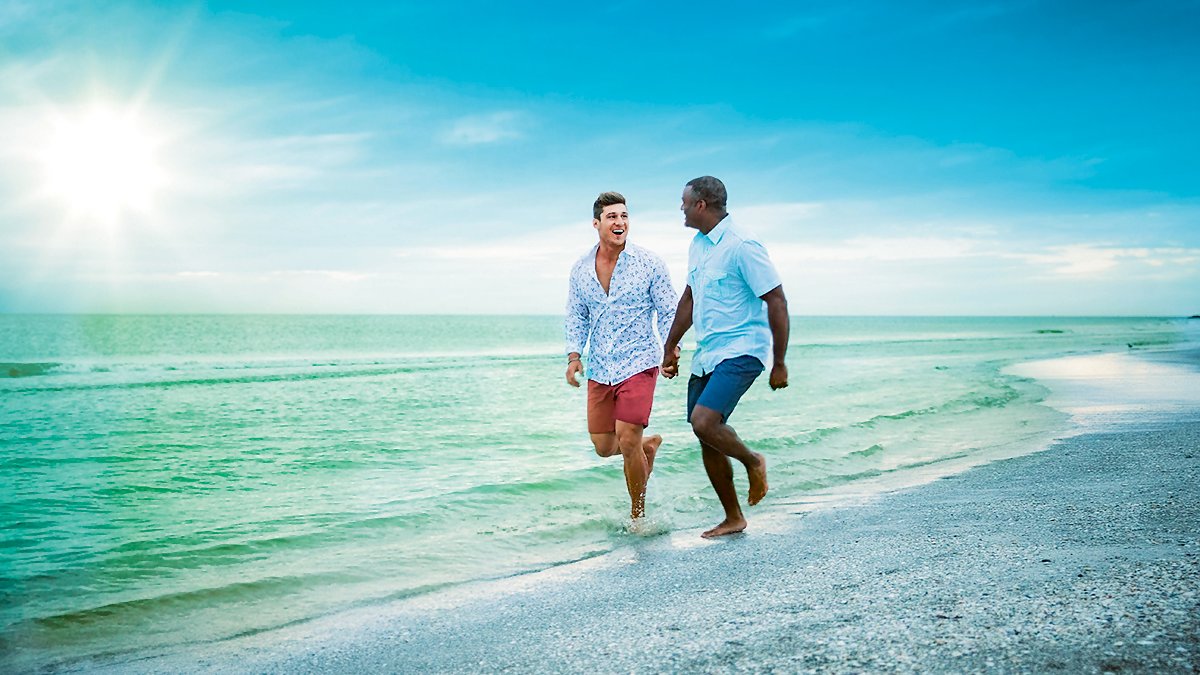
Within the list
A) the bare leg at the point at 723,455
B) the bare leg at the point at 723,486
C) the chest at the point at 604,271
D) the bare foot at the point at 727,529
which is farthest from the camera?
the chest at the point at 604,271

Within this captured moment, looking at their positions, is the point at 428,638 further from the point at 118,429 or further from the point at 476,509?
the point at 118,429

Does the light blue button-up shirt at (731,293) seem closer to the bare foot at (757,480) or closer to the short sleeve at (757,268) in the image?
the short sleeve at (757,268)

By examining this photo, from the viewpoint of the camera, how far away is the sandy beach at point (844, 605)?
2.93 m

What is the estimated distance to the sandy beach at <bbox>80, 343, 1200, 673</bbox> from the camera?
293cm

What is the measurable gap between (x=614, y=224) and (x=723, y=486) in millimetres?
1916

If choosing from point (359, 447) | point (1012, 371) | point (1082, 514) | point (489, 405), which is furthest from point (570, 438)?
point (1012, 371)

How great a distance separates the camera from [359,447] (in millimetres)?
11188

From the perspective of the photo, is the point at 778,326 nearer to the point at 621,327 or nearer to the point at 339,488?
the point at 621,327

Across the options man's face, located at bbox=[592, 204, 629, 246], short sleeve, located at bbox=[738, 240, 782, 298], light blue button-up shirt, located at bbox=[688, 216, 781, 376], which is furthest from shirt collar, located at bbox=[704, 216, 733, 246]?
man's face, located at bbox=[592, 204, 629, 246]

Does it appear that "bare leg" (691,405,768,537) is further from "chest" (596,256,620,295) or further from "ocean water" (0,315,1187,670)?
"chest" (596,256,620,295)

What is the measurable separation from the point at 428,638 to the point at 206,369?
101 feet

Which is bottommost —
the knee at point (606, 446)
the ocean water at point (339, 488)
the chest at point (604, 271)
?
the ocean water at point (339, 488)

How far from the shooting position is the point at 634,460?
5805 millimetres

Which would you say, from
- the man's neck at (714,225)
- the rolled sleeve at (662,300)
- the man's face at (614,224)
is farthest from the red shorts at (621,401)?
the man's neck at (714,225)
